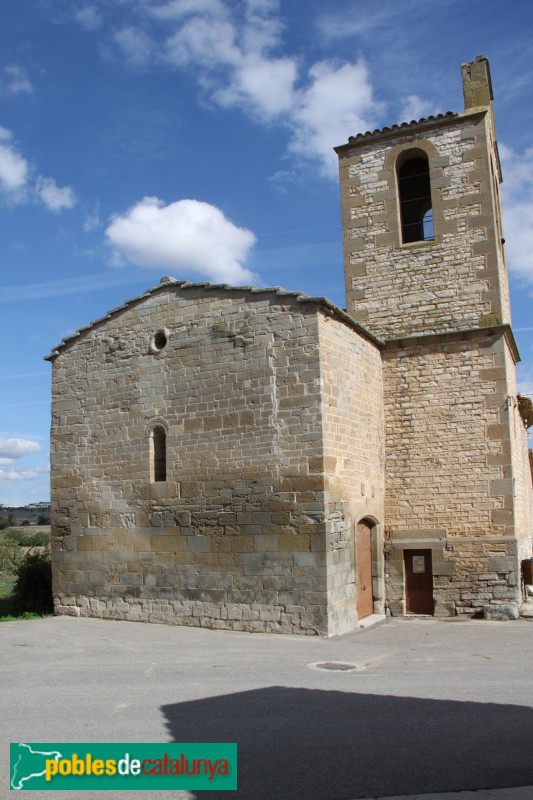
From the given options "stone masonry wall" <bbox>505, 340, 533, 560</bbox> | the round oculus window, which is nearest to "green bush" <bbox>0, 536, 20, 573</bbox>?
the round oculus window

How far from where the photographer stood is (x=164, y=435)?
1328 cm

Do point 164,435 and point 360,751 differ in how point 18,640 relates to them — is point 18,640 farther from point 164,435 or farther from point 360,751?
point 360,751

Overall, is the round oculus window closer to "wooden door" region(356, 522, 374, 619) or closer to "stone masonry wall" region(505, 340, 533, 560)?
"wooden door" region(356, 522, 374, 619)

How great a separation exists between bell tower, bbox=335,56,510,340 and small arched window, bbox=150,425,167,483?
4909 mm

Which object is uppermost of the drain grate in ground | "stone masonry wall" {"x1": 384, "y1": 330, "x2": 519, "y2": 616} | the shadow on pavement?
"stone masonry wall" {"x1": 384, "y1": 330, "x2": 519, "y2": 616}

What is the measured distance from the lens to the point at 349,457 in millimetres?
12281

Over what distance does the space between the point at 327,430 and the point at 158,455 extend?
360 cm

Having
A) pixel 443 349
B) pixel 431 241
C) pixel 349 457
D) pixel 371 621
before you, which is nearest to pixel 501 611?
pixel 371 621

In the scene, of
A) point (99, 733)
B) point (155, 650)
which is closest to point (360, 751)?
point (99, 733)

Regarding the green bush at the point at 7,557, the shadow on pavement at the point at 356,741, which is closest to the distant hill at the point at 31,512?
the green bush at the point at 7,557

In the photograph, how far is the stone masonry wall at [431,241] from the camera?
561 inches

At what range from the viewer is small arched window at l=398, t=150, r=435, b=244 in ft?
51.8

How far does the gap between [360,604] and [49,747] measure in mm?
7897

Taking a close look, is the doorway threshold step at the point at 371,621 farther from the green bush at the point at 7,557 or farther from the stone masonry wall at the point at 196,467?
the green bush at the point at 7,557
